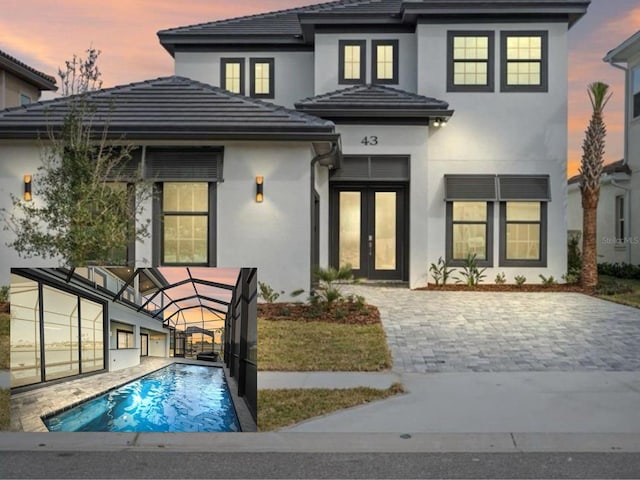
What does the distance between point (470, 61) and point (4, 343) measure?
47.2ft

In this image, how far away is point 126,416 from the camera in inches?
228

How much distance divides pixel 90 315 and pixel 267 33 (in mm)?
18730

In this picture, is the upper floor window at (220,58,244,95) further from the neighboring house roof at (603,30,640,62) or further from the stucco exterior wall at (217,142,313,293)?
the neighboring house roof at (603,30,640,62)

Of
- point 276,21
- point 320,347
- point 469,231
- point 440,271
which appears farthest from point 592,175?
point 276,21

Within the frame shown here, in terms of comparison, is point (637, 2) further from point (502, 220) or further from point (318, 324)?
point (318, 324)

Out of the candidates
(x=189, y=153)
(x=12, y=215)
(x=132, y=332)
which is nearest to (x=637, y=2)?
(x=189, y=153)

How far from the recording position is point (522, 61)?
19.9 meters

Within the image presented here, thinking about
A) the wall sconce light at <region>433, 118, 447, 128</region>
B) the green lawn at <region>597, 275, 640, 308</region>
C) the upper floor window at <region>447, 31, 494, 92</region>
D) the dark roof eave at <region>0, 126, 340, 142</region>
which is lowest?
the green lawn at <region>597, 275, 640, 308</region>

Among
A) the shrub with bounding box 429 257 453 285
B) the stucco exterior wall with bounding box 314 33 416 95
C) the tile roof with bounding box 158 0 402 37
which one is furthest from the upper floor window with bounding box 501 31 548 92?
the shrub with bounding box 429 257 453 285

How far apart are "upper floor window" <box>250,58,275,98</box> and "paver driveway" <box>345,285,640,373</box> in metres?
8.73

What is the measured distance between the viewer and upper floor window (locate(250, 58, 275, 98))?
23219 mm

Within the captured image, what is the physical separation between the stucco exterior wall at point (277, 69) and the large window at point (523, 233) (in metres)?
7.59

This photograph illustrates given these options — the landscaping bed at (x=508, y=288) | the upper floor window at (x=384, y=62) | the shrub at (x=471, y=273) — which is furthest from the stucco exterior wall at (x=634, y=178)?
the upper floor window at (x=384, y=62)

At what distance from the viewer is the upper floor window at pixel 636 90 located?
23406 millimetres
